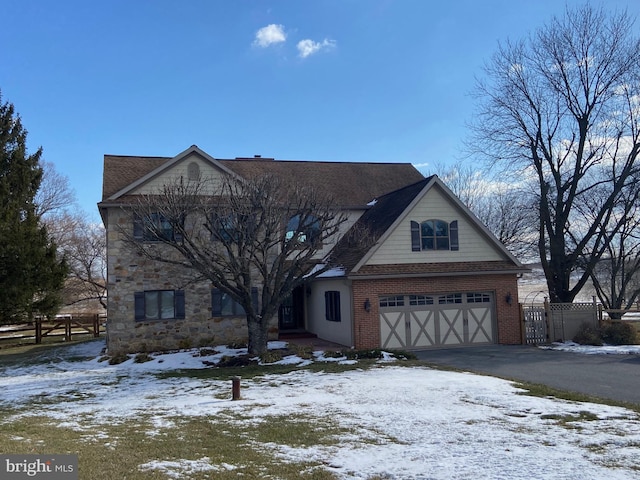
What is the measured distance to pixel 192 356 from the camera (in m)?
18.3

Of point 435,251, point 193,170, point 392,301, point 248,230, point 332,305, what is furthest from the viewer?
point 332,305

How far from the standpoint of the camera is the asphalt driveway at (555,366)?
11961 millimetres

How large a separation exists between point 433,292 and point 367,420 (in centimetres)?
1117

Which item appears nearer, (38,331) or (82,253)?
(38,331)

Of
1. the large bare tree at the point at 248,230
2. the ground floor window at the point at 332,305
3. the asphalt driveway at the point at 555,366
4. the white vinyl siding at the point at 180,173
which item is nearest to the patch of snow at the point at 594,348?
the asphalt driveway at the point at 555,366

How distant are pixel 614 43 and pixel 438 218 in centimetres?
1299

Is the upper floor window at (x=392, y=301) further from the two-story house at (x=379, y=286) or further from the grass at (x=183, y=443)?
the grass at (x=183, y=443)

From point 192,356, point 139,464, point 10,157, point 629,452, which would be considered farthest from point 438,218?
point 10,157

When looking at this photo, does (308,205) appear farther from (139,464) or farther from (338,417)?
(139,464)

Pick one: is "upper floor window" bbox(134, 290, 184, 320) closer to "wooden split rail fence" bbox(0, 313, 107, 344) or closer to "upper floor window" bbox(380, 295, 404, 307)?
"upper floor window" bbox(380, 295, 404, 307)

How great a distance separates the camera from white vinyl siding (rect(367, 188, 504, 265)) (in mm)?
19531

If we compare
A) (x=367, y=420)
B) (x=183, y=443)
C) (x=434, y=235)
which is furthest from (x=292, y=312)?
(x=183, y=443)

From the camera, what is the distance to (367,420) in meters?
9.02

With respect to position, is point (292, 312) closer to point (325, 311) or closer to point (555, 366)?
point (325, 311)
